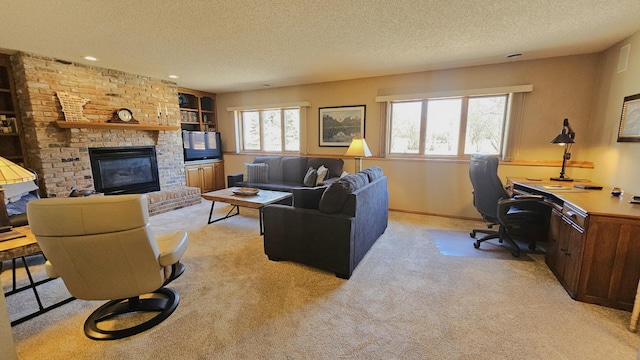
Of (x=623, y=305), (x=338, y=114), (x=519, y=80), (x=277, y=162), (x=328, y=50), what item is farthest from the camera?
(x=277, y=162)

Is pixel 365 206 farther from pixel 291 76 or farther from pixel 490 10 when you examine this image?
pixel 291 76

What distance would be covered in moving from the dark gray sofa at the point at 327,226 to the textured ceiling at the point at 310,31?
158cm

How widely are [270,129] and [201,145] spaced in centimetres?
165

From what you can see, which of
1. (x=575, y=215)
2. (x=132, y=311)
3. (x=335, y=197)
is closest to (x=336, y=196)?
(x=335, y=197)

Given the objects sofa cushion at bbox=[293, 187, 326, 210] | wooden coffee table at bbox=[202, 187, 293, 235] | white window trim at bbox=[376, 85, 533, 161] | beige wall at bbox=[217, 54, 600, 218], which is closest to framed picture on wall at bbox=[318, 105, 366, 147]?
beige wall at bbox=[217, 54, 600, 218]

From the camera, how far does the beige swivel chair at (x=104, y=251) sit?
1.43m

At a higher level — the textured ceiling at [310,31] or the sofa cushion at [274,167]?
the textured ceiling at [310,31]

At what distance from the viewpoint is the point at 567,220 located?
7.45ft

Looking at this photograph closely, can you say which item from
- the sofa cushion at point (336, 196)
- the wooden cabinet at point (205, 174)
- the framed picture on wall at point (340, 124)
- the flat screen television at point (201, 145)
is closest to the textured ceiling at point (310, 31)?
the framed picture on wall at point (340, 124)

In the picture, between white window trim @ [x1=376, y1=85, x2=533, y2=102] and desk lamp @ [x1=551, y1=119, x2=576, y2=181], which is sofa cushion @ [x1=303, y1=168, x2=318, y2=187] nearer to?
white window trim @ [x1=376, y1=85, x2=533, y2=102]

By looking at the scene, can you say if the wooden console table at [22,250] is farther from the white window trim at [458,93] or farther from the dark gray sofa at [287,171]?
the white window trim at [458,93]

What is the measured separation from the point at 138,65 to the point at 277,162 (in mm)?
2760

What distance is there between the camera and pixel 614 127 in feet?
9.86

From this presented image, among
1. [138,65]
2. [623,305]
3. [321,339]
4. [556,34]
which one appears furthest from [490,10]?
[138,65]
